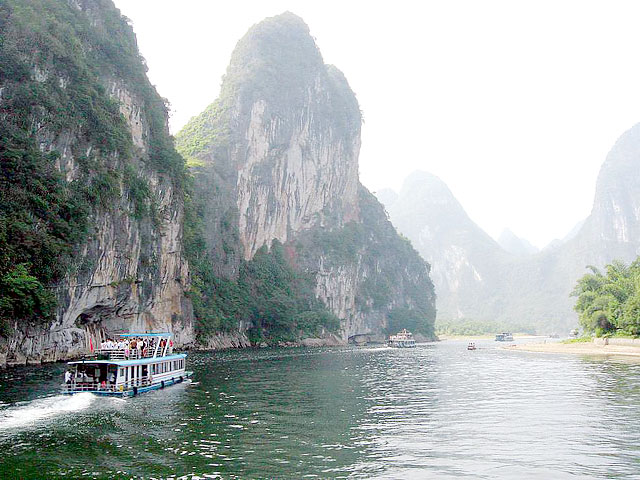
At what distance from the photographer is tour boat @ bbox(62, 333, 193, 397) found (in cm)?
3123

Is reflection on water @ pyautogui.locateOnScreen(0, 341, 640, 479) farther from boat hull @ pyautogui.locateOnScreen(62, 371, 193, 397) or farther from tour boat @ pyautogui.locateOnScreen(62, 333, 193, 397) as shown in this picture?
tour boat @ pyautogui.locateOnScreen(62, 333, 193, 397)

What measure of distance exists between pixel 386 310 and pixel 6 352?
11359cm

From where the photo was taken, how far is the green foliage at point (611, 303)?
7111cm

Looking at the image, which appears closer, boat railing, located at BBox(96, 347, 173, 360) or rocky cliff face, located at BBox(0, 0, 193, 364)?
boat railing, located at BBox(96, 347, 173, 360)

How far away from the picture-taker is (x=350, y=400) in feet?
103

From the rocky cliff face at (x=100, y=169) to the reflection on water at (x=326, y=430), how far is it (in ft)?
41.4

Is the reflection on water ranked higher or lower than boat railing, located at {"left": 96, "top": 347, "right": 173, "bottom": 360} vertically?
lower

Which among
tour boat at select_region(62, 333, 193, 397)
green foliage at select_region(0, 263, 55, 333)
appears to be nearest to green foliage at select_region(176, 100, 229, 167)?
green foliage at select_region(0, 263, 55, 333)

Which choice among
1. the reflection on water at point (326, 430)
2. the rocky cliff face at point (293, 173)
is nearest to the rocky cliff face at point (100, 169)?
the reflection on water at point (326, 430)

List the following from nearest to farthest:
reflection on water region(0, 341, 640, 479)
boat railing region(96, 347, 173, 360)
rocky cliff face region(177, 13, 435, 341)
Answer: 1. reflection on water region(0, 341, 640, 479)
2. boat railing region(96, 347, 173, 360)
3. rocky cliff face region(177, 13, 435, 341)

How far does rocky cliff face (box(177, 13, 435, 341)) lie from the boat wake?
60.3m

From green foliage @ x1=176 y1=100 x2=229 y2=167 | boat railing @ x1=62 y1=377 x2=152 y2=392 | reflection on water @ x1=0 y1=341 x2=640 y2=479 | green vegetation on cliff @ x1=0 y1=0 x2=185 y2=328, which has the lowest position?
reflection on water @ x1=0 y1=341 x2=640 y2=479

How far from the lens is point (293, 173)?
124250 mm

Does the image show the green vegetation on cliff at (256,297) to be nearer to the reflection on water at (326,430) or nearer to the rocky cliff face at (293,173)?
the rocky cliff face at (293,173)
